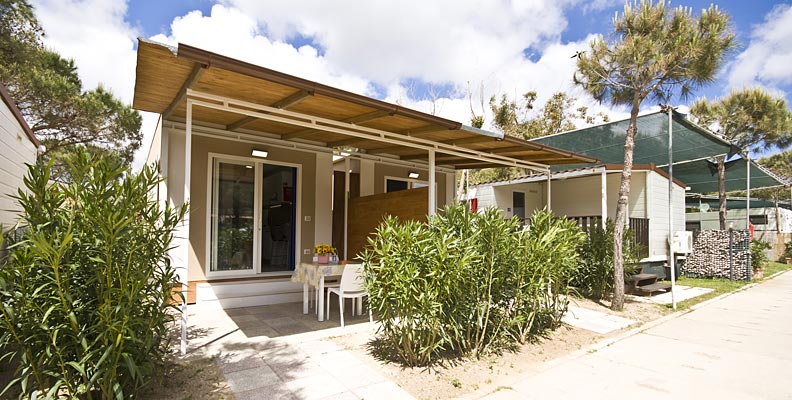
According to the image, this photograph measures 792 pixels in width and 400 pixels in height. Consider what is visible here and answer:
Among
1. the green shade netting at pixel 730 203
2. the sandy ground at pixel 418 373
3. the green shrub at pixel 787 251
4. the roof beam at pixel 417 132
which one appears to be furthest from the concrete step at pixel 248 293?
the green shade netting at pixel 730 203

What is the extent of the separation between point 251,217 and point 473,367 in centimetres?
423

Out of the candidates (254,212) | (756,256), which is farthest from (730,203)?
(254,212)

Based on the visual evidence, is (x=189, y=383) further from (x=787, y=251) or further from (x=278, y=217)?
(x=787, y=251)

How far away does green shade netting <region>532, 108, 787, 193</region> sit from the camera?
322 inches

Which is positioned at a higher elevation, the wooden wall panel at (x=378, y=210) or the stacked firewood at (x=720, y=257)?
the wooden wall panel at (x=378, y=210)

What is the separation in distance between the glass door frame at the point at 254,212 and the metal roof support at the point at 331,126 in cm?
141

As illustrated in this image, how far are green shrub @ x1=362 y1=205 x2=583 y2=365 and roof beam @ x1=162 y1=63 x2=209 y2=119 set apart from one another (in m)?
2.06

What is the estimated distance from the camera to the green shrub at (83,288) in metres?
2.32

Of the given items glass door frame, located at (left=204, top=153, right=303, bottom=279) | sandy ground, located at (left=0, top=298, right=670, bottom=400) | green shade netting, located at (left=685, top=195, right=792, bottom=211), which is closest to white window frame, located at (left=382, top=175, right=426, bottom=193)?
glass door frame, located at (left=204, top=153, right=303, bottom=279)

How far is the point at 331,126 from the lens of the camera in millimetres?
5766

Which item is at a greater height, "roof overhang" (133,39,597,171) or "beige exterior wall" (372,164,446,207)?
"roof overhang" (133,39,597,171)

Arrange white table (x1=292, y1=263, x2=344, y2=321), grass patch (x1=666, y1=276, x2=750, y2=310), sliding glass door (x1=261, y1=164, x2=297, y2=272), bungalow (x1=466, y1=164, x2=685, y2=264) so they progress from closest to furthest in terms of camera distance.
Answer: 1. white table (x1=292, y1=263, x2=344, y2=321)
2. sliding glass door (x1=261, y1=164, x2=297, y2=272)
3. grass patch (x1=666, y1=276, x2=750, y2=310)
4. bungalow (x1=466, y1=164, x2=685, y2=264)

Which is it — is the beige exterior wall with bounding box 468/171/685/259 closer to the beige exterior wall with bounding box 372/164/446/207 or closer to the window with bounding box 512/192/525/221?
the window with bounding box 512/192/525/221

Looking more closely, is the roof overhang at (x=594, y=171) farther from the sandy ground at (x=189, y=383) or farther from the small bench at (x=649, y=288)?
the sandy ground at (x=189, y=383)
